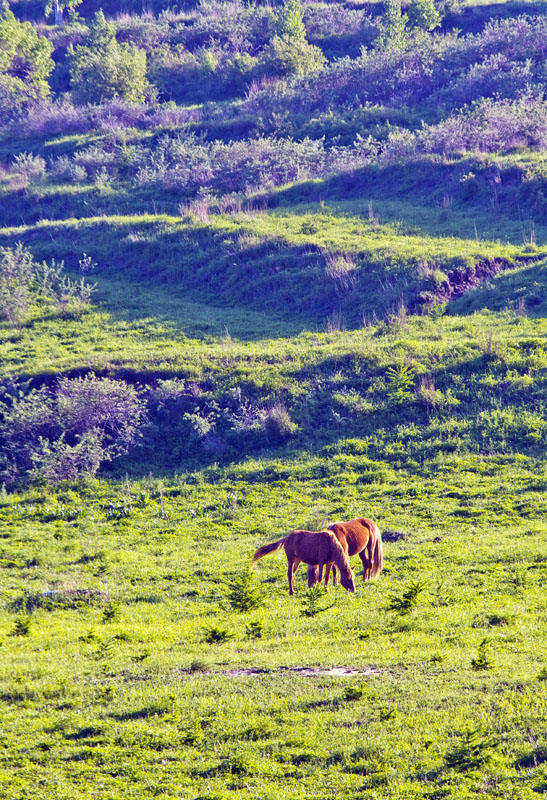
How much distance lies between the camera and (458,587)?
44.6ft

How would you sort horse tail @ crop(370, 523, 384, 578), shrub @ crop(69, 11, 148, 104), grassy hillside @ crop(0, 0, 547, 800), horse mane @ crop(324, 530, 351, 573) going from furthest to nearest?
shrub @ crop(69, 11, 148, 104) → horse tail @ crop(370, 523, 384, 578) → horse mane @ crop(324, 530, 351, 573) → grassy hillside @ crop(0, 0, 547, 800)

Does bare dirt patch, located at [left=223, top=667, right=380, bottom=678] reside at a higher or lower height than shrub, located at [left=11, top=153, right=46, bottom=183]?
lower

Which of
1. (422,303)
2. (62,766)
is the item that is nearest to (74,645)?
(62,766)

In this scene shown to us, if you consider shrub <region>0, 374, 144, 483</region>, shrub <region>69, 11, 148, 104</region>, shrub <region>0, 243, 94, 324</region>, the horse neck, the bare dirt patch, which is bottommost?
the bare dirt patch

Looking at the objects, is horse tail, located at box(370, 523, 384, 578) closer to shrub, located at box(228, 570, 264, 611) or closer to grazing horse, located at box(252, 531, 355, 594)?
grazing horse, located at box(252, 531, 355, 594)

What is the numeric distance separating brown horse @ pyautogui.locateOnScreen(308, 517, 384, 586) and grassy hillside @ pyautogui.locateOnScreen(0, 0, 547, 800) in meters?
0.42

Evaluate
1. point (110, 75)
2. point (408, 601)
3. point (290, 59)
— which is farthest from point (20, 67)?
point (408, 601)

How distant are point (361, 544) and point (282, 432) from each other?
933 centimetres

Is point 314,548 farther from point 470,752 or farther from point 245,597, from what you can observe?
point 470,752

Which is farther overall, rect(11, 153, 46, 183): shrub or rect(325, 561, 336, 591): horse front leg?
rect(11, 153, 46, 183): shrub

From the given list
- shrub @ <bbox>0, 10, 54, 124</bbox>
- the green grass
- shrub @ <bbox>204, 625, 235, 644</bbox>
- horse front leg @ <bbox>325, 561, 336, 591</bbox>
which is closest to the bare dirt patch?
the green grass

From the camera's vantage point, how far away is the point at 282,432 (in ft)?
72.8

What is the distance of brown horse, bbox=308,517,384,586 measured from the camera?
1280cm

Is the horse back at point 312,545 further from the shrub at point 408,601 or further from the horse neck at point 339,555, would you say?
the shrub at point 408,601
